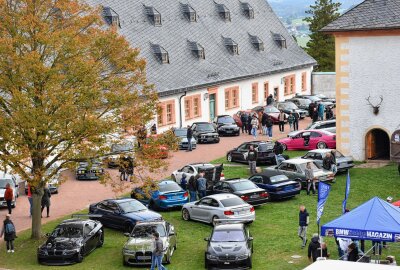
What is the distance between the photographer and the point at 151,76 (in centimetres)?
5784

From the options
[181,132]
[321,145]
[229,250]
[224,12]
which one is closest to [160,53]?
[181,132]

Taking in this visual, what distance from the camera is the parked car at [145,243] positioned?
1120 inches

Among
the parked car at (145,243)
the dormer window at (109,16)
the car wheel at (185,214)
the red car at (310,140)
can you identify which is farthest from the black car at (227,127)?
the parked car at (145,243)

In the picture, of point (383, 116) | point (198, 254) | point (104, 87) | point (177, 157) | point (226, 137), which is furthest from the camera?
point (226, 137)

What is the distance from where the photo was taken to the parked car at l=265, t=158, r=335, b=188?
38781 millimetres

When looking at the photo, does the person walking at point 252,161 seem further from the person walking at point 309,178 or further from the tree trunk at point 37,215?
the tree trunk at point 37,215

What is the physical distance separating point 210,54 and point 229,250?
39.6m

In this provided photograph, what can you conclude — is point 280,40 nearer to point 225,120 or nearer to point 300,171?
point 225,120

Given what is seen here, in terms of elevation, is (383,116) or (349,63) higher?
(349,63)

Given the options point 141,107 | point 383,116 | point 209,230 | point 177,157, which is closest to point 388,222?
point 209,230

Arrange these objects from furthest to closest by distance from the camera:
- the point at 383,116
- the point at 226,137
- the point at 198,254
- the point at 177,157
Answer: the point at 226,137
the point at 177,157
the point at 383,116
the point at 198,254

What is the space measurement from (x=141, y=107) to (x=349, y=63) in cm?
1621

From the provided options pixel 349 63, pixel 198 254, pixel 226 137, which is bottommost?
pixel 198 254

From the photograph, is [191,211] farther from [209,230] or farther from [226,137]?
[226,137]
